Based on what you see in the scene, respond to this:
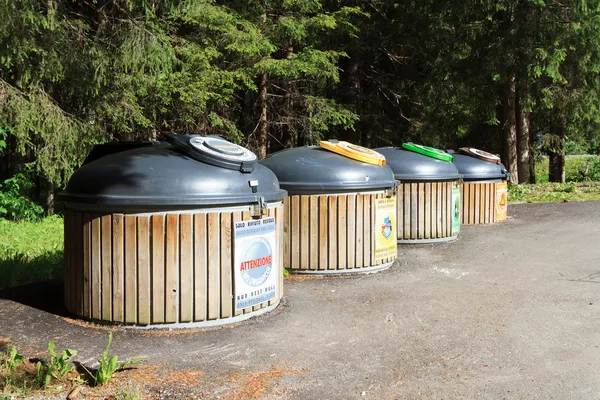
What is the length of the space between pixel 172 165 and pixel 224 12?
412 inches

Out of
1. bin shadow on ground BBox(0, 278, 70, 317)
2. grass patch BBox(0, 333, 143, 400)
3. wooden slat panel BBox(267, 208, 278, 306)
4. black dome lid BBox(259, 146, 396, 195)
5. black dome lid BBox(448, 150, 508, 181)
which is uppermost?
black dome lid BBox(259, 146, 396, 195)

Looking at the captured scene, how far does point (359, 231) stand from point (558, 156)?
1736 cm

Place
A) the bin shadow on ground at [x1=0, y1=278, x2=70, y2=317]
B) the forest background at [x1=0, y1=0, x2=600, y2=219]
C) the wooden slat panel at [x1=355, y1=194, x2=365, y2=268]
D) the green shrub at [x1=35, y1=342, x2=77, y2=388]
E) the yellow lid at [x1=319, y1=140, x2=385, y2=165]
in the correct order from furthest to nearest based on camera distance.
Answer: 1. the forest background at [x1=0, y1=0, x2=600, y2=219]
2. the yellow lid at [x1=319, y1=140, x2=385, y2=165]
3. the wooden slat panel at [x1=355, y1=194, x2=365, y2=268]
4. the bin shadow on ground at [x1=0, y1=278, x2=70, y2=317]
5. the green shrub at [x1=35, y1=342, x2=77, y2=388]

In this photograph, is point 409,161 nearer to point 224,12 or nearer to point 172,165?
point 172,165

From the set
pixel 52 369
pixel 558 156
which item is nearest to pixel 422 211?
pixel 52 369

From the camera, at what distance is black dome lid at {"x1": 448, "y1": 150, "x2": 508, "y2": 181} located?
41.0ft

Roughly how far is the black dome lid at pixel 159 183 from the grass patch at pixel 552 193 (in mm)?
12867

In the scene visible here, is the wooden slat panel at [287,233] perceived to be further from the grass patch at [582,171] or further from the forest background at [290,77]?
the grass patch at [582,171]

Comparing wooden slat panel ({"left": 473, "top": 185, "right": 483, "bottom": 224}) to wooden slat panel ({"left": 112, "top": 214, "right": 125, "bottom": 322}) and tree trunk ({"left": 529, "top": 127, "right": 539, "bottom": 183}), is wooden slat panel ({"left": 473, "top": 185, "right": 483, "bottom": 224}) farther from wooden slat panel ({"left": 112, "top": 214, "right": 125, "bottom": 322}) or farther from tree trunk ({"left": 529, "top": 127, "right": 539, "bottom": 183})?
tree trunk ({"left": 529, "top": 127, "right": 539, "bottom": 183})

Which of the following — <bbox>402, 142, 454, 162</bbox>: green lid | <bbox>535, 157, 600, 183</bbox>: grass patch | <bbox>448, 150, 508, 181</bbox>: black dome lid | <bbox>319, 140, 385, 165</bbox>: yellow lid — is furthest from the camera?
<bbox>535, 157, 600, 183</bbox>: grass patch

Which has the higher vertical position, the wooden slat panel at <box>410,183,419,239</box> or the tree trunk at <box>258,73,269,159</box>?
the tree trunk at <box>258,73,269,159</box>

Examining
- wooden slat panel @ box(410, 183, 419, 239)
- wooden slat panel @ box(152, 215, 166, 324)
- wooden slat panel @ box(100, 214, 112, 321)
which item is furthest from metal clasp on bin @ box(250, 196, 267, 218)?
wooden slat panel @ box(410, 183, 419, 239)

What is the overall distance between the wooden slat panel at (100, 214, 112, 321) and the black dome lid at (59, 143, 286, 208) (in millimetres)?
182

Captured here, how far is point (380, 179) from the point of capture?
8.20 m
